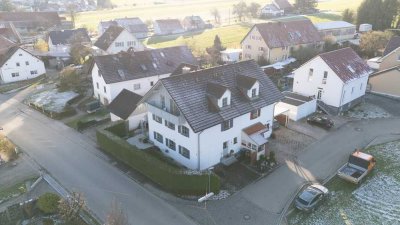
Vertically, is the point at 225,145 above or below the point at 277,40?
below

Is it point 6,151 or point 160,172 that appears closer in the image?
point 160,172

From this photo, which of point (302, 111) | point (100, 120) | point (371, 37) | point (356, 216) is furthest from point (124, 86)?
point (371, 37)

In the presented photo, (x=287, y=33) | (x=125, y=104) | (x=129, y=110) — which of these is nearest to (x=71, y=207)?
(x=129, y=110)

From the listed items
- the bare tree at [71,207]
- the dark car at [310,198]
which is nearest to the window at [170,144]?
the bare tree at [71,207]

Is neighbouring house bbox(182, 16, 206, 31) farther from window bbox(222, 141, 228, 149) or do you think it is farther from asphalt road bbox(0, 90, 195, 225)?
window bbox(222, 141, 228, 149)

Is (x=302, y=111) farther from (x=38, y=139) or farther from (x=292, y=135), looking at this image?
(x=38, y=139)

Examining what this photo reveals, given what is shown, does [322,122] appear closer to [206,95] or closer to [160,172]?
[206,95]

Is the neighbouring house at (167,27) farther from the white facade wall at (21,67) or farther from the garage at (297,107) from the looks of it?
the garage at (297,107)
